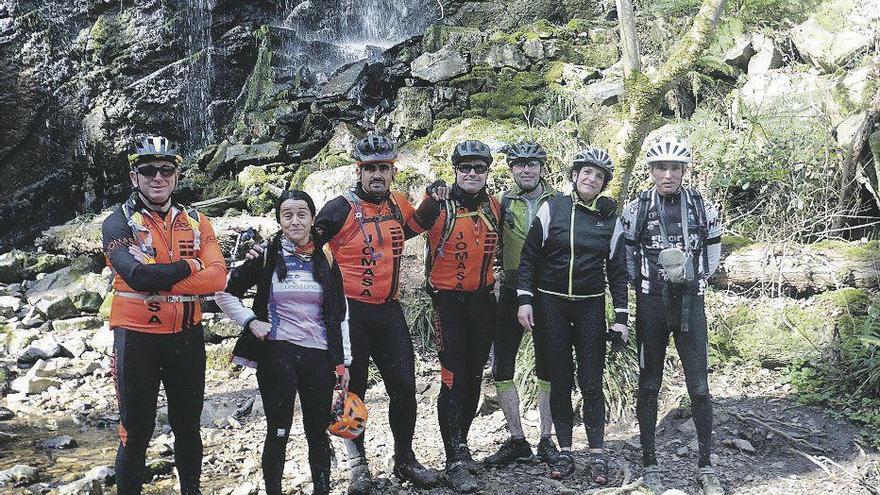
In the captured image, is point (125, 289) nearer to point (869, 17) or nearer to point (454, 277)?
point (454, 277)

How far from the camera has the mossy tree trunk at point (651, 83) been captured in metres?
6.24

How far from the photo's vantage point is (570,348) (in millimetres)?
4797

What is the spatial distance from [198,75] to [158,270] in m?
17.4

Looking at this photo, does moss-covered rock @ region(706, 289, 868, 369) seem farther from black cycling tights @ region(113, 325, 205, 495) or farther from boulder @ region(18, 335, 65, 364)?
boulder @ region(18, 335, 65, 364)

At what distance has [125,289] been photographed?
152 inches

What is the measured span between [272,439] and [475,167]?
2.27m

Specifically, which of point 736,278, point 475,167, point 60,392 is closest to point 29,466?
point 60,392

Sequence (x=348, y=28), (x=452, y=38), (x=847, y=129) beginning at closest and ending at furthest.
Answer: (x=847, y=129)
(x=452, y=38)
(x=348, y=28)

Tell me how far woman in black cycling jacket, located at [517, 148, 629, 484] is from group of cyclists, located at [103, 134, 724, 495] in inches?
0.4

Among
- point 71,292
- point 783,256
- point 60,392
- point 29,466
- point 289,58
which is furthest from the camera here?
point 289,58

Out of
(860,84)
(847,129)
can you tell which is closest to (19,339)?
(847,129)

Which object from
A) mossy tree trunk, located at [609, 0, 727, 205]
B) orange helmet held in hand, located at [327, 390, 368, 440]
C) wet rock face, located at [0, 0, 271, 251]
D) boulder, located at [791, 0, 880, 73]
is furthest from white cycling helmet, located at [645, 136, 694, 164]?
wet rock face, located at [0, 0, 271, 251]

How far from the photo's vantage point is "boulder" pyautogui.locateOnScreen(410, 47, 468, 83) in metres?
12.7

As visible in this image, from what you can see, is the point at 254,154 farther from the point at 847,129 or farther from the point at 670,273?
the point at 670,273
